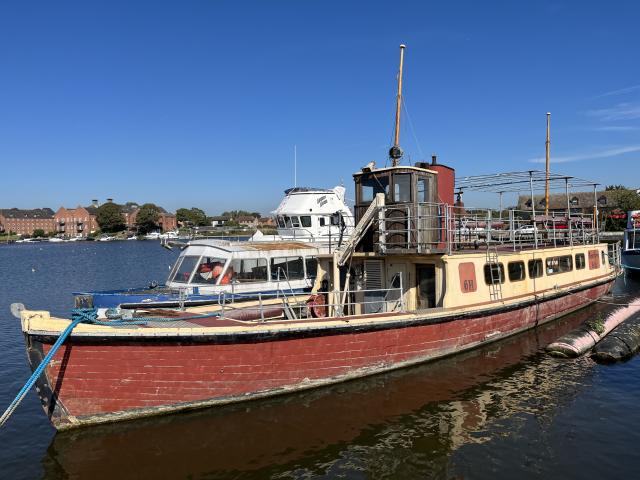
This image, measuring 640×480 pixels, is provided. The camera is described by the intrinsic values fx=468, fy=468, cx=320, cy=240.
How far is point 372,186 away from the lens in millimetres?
13953

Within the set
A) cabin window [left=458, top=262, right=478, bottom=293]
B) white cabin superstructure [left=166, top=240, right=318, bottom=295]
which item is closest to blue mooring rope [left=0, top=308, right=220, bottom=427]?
white cabin superstructure [left=166, top=240, right=318, bottom=295]

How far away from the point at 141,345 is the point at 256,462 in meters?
3.15

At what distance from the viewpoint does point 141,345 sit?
9195mm

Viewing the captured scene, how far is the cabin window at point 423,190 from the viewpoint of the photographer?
13.6m

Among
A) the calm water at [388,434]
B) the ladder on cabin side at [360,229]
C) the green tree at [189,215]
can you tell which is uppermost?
the green tree at [189,215]

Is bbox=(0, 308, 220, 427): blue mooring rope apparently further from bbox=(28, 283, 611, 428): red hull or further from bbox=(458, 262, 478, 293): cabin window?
bbox=(458, 262, 478, 293): cabin window

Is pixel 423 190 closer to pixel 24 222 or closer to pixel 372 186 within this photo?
pixel 372 186

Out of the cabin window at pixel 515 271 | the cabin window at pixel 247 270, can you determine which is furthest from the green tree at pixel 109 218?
the cabin window at pixel 515 271

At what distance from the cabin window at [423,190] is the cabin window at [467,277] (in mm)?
2184

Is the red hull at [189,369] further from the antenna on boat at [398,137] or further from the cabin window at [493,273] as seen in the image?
the antenna on boat at [398,137]

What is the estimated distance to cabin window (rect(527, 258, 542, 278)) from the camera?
16.8 meters

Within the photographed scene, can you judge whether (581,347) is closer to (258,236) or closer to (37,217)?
(258,236)

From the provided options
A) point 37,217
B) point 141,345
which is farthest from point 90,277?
point 37,217

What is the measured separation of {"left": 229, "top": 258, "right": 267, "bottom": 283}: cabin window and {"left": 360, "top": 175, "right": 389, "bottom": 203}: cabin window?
575 centimetres
